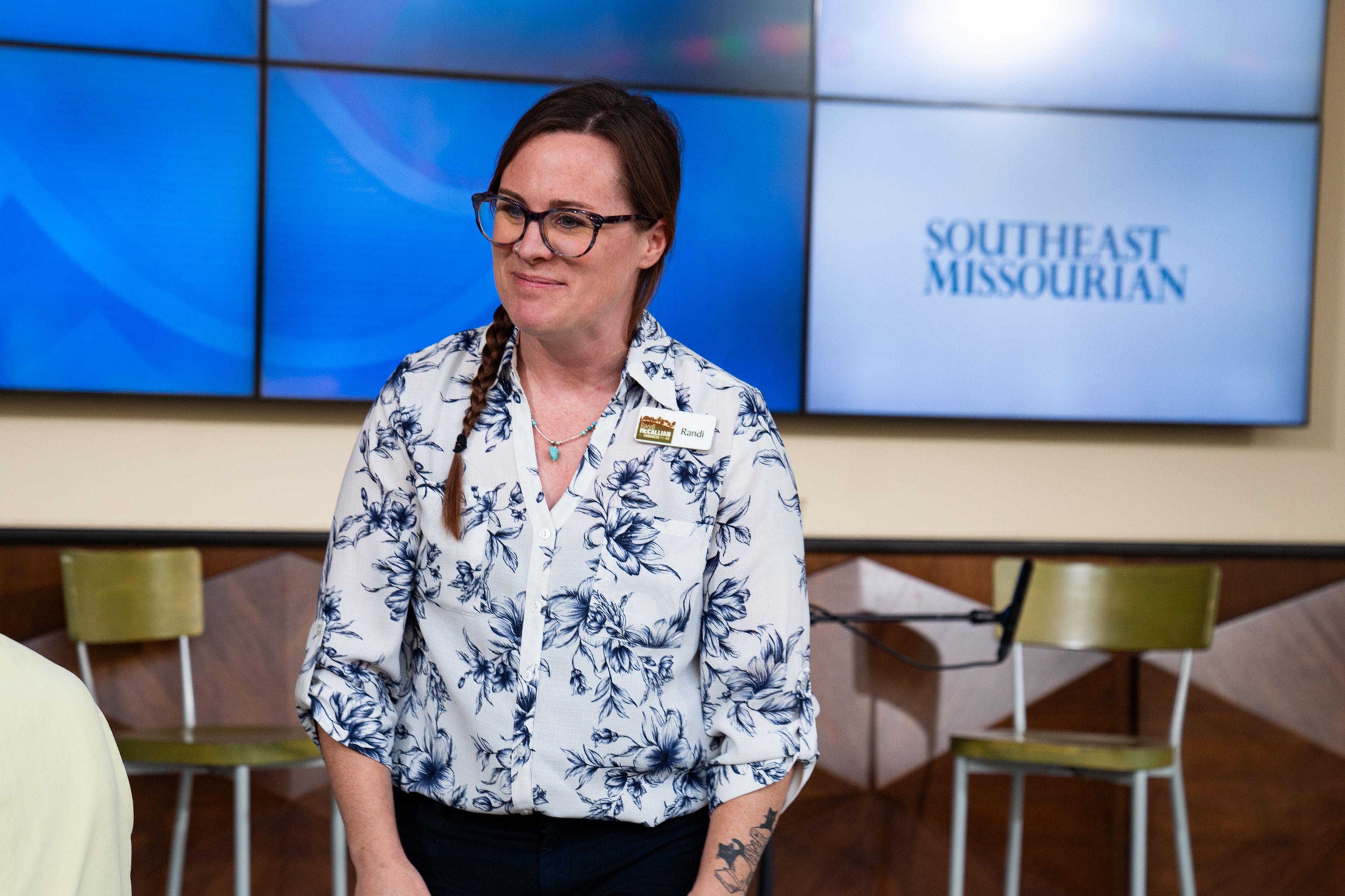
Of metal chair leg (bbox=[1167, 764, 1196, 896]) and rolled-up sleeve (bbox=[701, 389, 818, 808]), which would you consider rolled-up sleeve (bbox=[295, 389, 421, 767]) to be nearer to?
rolled-up sleeve (bbox=[701, 389, 818, 808])

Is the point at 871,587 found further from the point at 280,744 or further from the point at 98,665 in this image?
the point at 98,665

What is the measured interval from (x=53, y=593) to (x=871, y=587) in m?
2.08

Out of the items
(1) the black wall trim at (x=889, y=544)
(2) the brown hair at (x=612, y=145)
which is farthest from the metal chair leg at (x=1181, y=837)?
(2) the brown hair at (x=612, y=145)

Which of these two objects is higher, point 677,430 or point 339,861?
point 677,430

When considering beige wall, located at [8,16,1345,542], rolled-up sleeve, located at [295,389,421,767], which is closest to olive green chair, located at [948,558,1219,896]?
beige wall, located at [8,16,1345,542]

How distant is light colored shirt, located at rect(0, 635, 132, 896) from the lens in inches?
28.0

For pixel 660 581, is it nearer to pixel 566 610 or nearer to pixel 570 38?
pixel 566 610

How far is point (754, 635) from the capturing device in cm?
124

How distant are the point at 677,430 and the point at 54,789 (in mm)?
689

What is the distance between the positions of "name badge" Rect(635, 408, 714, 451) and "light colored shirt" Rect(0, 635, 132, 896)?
0.61m

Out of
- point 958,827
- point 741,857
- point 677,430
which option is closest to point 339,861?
point 958,827

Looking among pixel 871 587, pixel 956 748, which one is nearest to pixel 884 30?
pixel 871 587

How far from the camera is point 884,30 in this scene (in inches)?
125

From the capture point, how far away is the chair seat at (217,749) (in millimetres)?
2504
